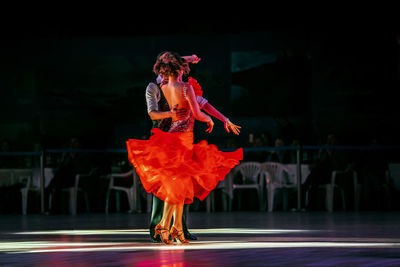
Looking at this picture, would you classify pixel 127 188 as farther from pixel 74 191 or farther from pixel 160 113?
pixel 160 113

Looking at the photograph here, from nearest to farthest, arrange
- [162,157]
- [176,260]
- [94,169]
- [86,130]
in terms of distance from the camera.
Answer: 1. [176,260]
2. [162,157]
3. [94,169]
4. [86,130]

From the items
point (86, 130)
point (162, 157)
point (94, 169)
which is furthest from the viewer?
point (86, 130)

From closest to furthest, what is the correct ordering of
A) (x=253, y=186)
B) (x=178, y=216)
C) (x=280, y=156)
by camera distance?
(x=178, y=216)
(x=253, y=186)
(x=280, y=156)

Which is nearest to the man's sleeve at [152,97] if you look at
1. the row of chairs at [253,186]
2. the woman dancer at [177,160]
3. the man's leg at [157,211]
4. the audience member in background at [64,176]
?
the woman dancer at [177,160]

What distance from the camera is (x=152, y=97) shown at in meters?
5.70

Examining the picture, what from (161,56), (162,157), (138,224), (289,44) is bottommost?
(138,224)

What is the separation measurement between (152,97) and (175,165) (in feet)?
1.84

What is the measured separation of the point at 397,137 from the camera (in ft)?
52.2

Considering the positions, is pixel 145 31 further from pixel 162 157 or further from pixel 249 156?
pixel 162 157

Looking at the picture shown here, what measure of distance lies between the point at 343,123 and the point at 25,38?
6521mm

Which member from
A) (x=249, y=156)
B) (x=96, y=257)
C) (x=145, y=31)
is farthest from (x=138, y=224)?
(x=145, y=31)

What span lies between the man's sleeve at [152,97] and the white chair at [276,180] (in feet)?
18.9

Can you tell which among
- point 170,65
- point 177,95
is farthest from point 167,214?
point 170,65

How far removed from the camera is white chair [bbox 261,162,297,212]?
11.3m
